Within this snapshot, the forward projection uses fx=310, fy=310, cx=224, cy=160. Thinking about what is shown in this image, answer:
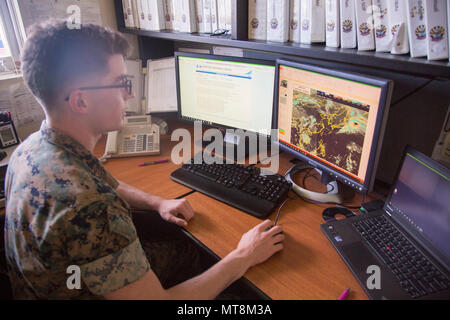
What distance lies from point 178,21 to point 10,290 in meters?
1.30

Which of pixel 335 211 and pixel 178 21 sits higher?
pixel 178 21

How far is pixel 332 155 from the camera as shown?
1114 mm

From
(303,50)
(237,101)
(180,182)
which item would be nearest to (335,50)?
(303,50)

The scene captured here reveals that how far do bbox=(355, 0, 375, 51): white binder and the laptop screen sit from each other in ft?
1.16

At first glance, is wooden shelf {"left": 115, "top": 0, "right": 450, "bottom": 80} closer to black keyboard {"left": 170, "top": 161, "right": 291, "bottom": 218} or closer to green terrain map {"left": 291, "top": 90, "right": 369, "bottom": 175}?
green terrain map {"left": 291, "top": 90, "right": 369, "bottom": 175}

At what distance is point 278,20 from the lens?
113 cm

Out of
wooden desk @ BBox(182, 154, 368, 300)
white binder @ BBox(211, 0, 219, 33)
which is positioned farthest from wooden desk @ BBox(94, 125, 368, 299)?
white binder @ BBox(211, 0, 219, 33)

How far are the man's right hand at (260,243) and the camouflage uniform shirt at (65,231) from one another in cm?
30

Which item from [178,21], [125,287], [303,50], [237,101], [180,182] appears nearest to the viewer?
[125,287]

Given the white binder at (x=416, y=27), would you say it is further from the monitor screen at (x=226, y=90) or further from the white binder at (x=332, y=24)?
the monitor screen at (x=226, y=90)

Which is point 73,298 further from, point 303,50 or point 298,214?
point 303,50

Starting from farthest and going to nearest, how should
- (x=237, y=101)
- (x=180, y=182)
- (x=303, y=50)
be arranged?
(x=237, y=101) → (x=180, y=182) → (x=303, y=50)

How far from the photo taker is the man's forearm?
1.19m

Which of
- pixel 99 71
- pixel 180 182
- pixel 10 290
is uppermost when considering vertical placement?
pixel 99 71
